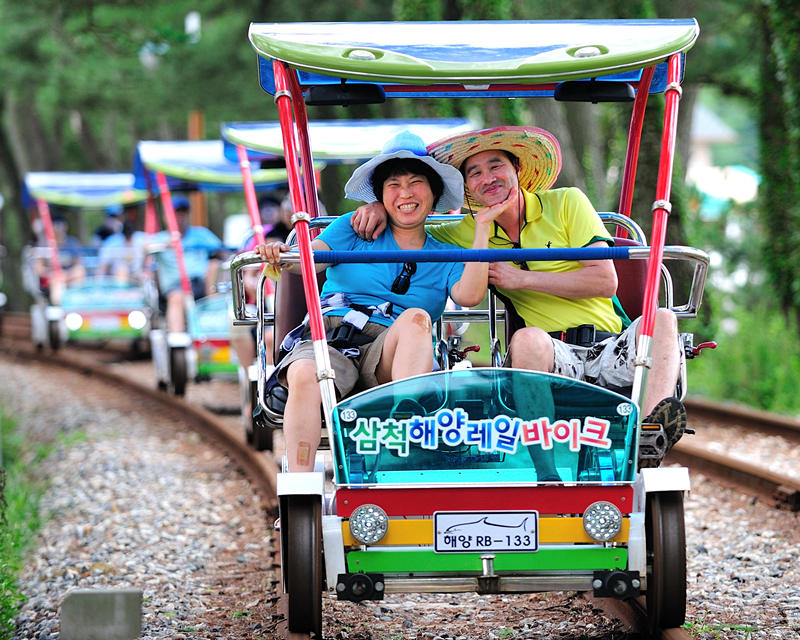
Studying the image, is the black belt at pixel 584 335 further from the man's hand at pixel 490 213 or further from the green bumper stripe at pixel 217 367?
the green bumper stripe at pixel 217 367

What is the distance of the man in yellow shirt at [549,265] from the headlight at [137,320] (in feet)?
34.8

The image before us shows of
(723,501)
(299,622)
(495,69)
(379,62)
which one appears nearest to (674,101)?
(495,69)

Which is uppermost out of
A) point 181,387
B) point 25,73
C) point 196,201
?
point 25,73

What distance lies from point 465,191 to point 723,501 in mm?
2922

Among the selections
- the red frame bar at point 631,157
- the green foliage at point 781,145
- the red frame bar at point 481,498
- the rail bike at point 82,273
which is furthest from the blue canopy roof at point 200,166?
the red frame bar at point 481,498

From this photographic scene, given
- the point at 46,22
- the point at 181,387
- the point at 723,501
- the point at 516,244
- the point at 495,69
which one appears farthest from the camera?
the point at 46,22

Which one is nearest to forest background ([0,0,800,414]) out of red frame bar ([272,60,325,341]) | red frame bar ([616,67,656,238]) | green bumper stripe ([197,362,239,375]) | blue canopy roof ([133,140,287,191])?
blue canopy roof ([133,140,287,191])

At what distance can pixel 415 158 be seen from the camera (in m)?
4.93

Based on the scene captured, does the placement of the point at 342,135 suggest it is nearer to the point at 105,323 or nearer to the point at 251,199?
the point at 251,199

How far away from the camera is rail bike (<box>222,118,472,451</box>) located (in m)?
8.05

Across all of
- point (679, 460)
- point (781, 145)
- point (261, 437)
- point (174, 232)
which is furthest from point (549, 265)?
point (781, 145)

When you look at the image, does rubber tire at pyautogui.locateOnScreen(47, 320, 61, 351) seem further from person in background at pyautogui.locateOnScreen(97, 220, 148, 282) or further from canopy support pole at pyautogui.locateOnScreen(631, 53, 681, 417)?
canopy support pole at pyautogui.locateOnScreen(631, 53, 681, 417)

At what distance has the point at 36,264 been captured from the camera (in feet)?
58.4

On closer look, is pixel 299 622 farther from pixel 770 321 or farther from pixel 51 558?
pixel 770 321
